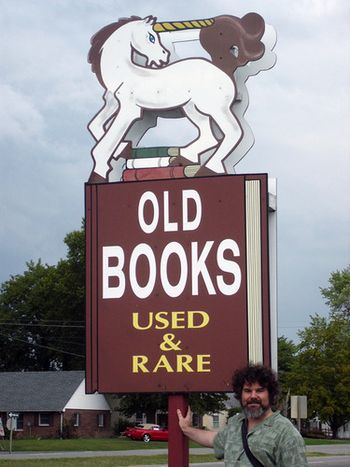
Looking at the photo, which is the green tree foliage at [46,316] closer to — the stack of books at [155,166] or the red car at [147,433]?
the red car at [147,433]

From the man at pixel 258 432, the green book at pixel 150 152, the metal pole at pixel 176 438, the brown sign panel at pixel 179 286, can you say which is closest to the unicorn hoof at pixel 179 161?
the green book at pixel 150 152

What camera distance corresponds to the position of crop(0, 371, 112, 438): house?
54594mm

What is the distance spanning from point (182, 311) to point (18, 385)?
170ft

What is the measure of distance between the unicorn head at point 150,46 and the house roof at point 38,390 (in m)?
45.8

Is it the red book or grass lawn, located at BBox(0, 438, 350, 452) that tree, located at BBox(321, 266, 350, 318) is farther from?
the red book

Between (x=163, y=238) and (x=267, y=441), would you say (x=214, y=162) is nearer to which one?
(x=163, y=238)

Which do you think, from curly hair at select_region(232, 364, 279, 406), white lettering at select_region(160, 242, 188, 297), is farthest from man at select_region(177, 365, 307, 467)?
white lettering at select_region(160, 242, 188, 297)

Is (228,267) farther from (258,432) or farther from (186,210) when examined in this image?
(258,432)

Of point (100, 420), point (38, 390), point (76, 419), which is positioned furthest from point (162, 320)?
point (38, 390)

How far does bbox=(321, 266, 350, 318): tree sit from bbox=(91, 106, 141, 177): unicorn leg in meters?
62.9

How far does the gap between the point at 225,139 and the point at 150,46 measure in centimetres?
133

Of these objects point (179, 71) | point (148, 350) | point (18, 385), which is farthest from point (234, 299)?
point (18, 385)

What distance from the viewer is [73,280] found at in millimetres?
69500

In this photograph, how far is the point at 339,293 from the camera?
7281 centimetres
